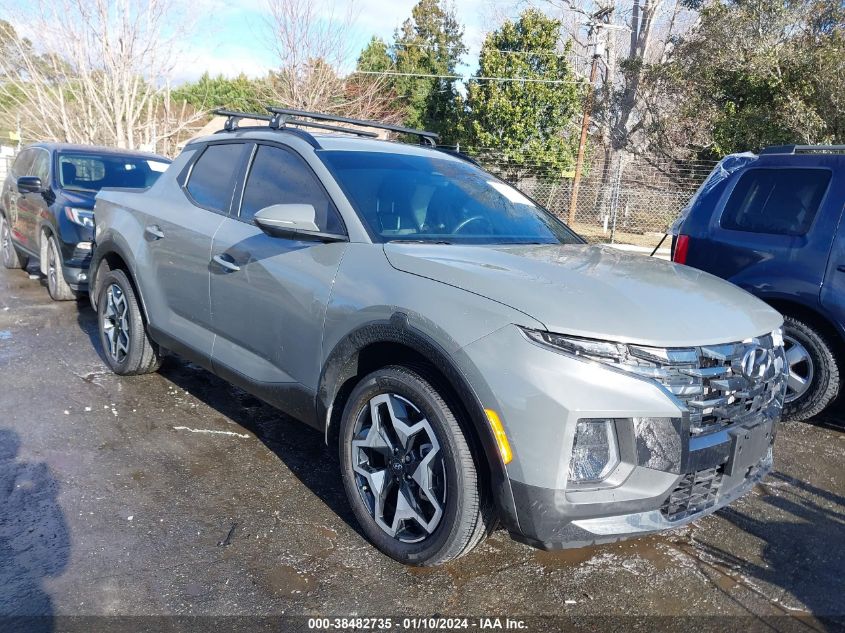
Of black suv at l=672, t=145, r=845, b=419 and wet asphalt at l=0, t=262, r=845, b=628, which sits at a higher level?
black suv at l=672, t=145, r=845, b=419

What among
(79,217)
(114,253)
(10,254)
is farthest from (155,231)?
(10,254)

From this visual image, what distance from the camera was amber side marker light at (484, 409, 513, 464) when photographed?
2.39 meters

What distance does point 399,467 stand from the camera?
2812mm

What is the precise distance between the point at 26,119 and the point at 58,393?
18364 mm

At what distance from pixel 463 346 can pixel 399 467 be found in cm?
64

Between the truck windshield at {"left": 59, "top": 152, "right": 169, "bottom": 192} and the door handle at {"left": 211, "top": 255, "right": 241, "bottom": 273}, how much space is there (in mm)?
4454

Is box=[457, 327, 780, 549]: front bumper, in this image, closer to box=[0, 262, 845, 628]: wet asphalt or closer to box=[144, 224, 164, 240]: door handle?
box=[0, 262, 845, 628]: wet asphalt

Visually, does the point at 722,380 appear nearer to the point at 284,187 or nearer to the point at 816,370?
the point at 284,187

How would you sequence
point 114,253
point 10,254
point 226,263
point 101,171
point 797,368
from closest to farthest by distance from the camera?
point 226,263 → point 797,368 → point 114,253 → point 101,171 → point 10,254

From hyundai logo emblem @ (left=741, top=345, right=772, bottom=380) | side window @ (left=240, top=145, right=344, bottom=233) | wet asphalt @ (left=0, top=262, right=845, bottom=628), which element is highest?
side window @ (left=240, top=145, right=344, bottom=233)

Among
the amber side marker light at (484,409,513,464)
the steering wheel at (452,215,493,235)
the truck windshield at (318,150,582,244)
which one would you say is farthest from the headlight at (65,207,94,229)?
the amber side marker light at (484,409,513,464)

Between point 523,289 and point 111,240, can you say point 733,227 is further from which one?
point 111,240

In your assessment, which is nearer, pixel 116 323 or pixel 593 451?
pixel 593 451

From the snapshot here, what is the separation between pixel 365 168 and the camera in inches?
140
